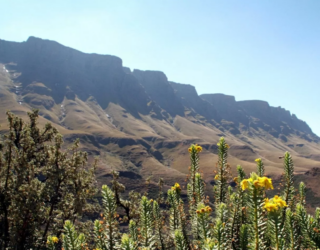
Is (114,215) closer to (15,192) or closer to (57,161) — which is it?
(15,192)

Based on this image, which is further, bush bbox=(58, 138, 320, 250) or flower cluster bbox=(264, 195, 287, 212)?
bush bbox=(58, 138, 320, 250)

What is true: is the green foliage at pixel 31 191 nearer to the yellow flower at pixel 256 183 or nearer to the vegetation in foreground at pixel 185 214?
the vegetation in foreground at pixel 185 214

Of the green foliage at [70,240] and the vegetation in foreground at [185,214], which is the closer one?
the vegetation in foreground at [185,214]

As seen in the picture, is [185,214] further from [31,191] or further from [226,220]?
[31,191]

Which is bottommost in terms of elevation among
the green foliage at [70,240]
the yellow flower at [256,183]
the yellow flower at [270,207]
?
the green foliage at [70,240]

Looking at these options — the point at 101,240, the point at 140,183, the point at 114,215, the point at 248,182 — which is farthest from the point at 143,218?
the point at 140,183

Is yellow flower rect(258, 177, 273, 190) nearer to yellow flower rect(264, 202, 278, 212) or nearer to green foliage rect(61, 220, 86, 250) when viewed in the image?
yellow flower rect(264, 202, 278, 212)

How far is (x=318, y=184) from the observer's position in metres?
114

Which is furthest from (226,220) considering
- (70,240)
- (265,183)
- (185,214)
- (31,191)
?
(31,191)

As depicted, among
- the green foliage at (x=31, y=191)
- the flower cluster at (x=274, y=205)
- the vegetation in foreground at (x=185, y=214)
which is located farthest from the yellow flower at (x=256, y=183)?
the green foliage at (x=31, y=191)

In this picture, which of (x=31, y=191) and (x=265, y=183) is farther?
(x=31, y=191)

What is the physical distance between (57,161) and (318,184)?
12776cm

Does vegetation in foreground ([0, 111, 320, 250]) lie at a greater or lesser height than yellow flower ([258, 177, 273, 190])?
lesser

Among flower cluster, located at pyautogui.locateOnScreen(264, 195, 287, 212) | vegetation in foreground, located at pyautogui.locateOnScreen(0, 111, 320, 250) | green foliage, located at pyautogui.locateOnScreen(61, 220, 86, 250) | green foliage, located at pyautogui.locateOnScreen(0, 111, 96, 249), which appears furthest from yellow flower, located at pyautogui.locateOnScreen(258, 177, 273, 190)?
green foliage, located at pyautogui.locateOnScreen(0, 111, 96, 249)
